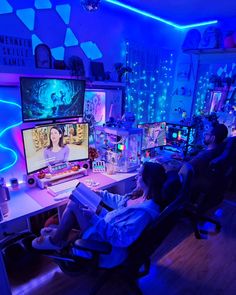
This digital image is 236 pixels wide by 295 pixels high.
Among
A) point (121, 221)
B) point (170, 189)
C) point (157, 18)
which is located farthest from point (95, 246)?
point (157, 18)

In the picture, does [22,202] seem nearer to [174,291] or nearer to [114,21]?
[174,291]

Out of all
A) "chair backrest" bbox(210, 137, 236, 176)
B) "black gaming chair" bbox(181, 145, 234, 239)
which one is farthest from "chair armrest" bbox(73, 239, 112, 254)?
"chair backrest" bbox(210, 137, 236, 176)

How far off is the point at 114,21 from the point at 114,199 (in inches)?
79.7

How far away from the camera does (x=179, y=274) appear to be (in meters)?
1.78

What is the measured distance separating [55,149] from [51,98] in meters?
0.47

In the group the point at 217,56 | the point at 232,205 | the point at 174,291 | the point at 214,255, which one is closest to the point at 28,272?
the point at 174,291

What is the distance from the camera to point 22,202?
1.65 m

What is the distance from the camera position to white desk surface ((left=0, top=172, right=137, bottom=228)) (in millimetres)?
1511

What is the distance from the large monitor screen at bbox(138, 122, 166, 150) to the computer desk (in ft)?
1.69

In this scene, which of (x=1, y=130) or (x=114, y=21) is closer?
(x=1, y=130)

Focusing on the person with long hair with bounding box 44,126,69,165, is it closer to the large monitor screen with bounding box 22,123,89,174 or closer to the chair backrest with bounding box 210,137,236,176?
the large monitor screen with bounding box 22,123,89,174

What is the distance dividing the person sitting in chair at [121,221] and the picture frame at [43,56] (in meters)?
1.22

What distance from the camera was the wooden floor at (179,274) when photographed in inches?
63.8

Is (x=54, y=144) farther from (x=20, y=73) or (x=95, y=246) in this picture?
(x=95, y=246)
